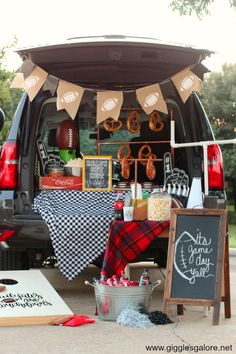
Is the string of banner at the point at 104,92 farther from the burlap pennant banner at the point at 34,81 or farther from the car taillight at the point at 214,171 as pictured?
the car taillight at the point at 214,171

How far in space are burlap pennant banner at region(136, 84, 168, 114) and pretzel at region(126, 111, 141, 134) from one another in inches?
17.1

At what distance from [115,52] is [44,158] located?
1288mm

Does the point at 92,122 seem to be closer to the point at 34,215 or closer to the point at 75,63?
the point at 75,63

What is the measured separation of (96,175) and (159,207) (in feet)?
3.52

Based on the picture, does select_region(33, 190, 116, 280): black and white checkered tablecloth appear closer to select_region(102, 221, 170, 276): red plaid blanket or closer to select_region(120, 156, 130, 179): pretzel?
select_region(102, 221, 170, 276): red plaid blanket

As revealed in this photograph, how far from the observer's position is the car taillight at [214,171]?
6098 millimetres

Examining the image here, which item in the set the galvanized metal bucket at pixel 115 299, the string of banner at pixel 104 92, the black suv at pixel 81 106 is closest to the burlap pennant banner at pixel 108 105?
the string of banner at pixel 104 92

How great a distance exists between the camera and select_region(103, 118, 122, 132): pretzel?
6629 millimetres

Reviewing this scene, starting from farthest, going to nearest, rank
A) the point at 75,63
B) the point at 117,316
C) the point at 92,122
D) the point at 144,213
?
the point at 92,122 < the point at 75,63 < the point at 144,213 < the point at 117,316

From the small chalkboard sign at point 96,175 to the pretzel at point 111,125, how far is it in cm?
41

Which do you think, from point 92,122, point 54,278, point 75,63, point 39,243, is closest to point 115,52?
point 75,63

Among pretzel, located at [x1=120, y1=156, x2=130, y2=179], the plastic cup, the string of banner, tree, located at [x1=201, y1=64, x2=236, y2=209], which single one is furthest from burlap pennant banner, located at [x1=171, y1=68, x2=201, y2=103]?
tree, located at [x1=201, y1=64, x2=236, y2=209]

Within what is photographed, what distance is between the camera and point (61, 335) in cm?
459

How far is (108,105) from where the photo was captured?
6230 mm
